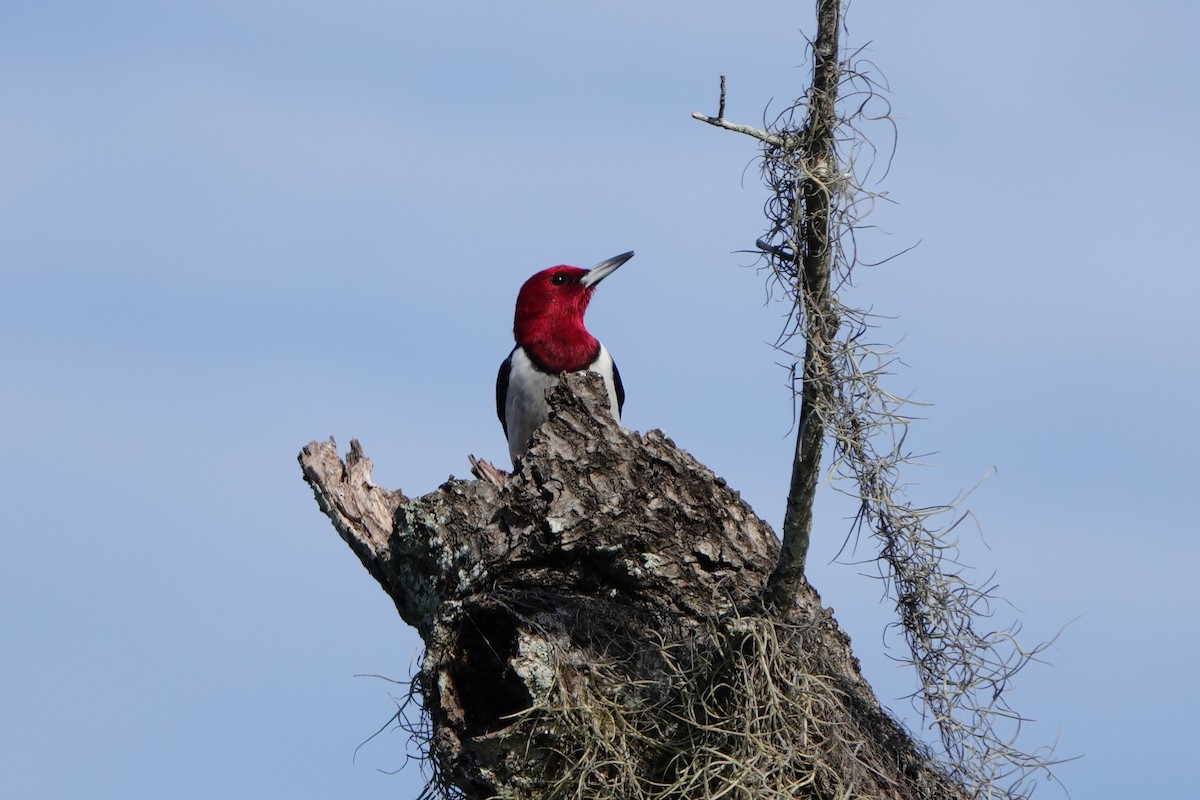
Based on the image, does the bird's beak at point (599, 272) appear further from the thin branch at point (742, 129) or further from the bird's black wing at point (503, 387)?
the thin branch at point (742, 129)

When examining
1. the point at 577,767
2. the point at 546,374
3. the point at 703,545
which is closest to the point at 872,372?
the point at 703,545

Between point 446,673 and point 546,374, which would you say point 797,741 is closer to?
point 446,673

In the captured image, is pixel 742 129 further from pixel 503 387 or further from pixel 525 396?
pixel 503 387

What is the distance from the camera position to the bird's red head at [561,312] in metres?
6.29

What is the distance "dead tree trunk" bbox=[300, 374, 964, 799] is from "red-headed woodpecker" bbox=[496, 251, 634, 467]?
6.86 feet

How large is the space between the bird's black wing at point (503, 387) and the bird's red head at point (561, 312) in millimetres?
121

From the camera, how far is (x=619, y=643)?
355 centimetres

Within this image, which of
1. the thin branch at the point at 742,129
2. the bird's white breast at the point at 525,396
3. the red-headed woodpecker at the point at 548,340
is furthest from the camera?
the red-headed woodpecker at the point at 548,340

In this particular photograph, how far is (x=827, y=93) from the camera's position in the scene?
114 inches

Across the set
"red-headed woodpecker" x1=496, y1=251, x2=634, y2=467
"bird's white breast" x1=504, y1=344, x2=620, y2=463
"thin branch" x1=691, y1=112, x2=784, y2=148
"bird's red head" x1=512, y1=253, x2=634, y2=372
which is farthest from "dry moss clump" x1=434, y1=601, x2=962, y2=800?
"bird's red head" x1=512, y1=253, x2=634, y2=372

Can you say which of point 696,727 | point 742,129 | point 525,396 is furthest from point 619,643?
point 525,396

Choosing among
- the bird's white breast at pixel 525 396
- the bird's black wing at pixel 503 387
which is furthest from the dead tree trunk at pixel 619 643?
the bird's black wing at pixel 503 387

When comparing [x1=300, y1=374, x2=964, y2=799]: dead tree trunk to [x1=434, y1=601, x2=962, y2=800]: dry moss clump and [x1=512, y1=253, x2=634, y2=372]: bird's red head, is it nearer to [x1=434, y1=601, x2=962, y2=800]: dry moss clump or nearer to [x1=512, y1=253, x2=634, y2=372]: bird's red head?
[x1=434, y1=601, x2=962, y2=800]: dry moss clump

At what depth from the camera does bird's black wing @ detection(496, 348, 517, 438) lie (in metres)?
6.38
